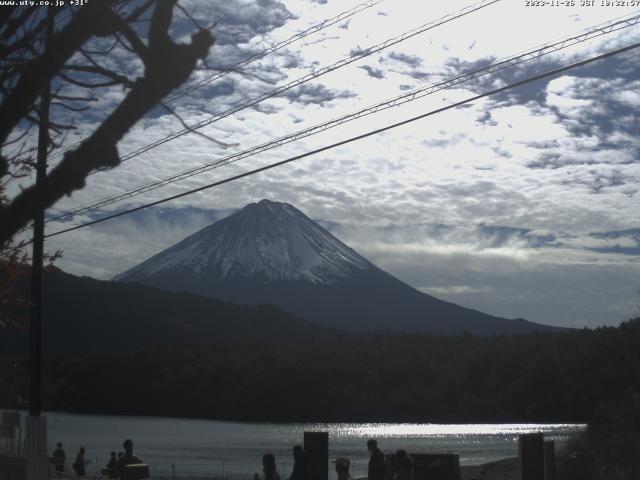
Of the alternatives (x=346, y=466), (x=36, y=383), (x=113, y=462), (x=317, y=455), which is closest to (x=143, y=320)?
(x=113, y=462)

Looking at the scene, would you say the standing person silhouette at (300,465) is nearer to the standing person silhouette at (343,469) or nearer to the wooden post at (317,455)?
the wooden post at (317,455)

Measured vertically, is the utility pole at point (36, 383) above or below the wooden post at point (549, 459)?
above

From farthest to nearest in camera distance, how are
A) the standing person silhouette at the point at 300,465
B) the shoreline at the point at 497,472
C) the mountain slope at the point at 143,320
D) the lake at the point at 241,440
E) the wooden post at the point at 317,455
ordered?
the mountain slope at the point at 143,320 → the lake at the point at 241,440 → the shoreline at the point at 497,472 → the standing person silhouette at the point at 300,465 → the wooden post at the point at 317,455

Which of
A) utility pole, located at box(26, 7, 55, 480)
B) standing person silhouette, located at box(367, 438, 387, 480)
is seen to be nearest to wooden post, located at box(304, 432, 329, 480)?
standing person silhouette, located at box(367, 438, 387, 480)

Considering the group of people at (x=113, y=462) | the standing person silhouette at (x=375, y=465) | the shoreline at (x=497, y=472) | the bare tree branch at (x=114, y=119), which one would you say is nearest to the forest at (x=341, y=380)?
the shoreline at (x=497, y=472)

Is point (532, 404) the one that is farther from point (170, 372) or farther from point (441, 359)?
point (170, 372)

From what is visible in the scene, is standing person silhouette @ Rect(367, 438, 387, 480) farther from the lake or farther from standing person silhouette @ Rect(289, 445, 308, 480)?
the lake
